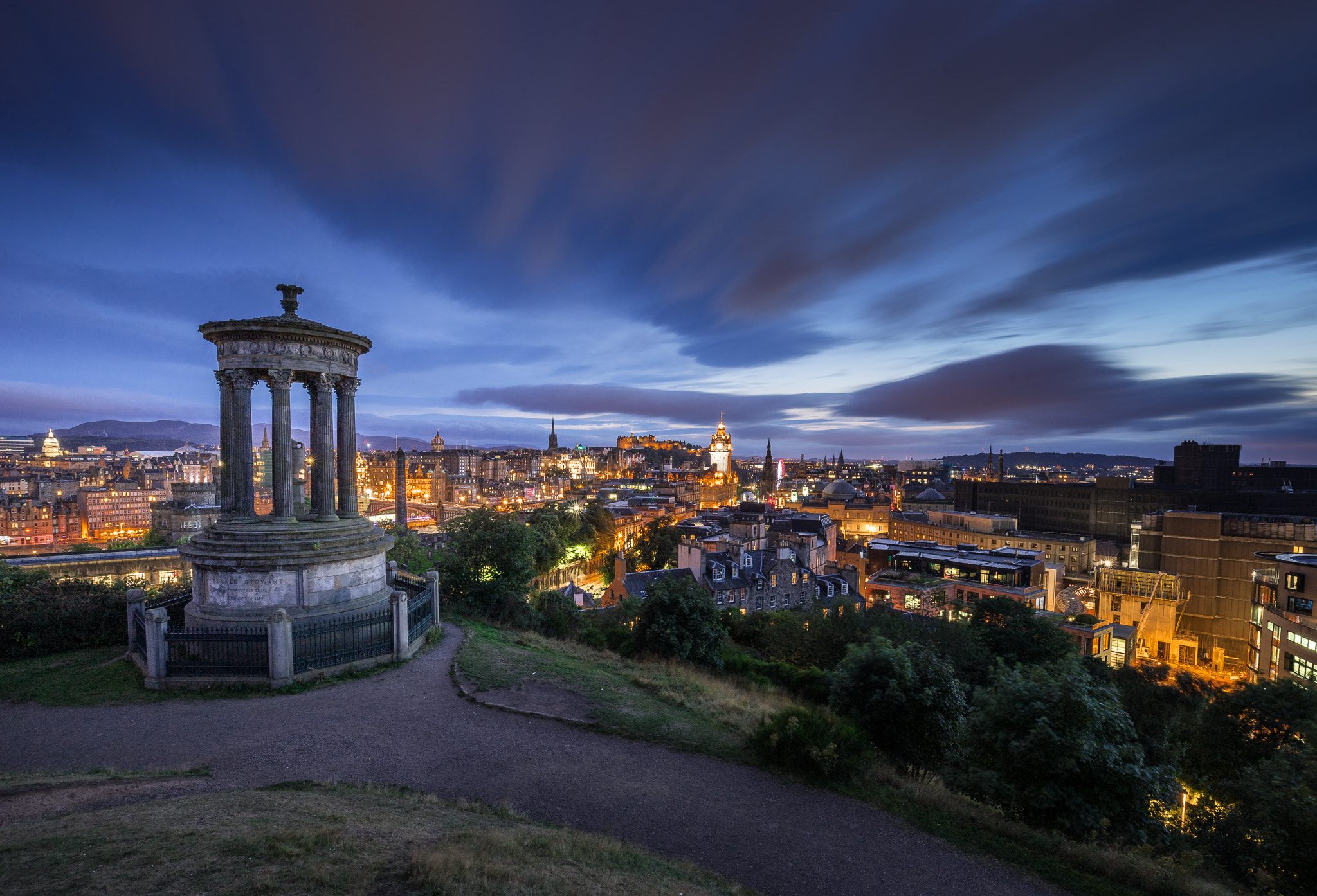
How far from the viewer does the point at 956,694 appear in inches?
482

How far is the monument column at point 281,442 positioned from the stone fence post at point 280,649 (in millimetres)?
3910

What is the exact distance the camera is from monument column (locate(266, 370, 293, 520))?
53.5ft

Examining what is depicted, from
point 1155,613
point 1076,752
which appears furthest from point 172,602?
point 1155,613

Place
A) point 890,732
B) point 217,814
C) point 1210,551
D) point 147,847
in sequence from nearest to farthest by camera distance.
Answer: point 147,847, point 217,814, point 890,732, point 1210,551

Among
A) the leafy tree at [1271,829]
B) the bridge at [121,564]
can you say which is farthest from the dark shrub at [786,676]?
the bridge at [121,564]

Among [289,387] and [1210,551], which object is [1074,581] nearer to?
[1210,551]

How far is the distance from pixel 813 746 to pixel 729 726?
2884mm

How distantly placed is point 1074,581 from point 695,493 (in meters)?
114

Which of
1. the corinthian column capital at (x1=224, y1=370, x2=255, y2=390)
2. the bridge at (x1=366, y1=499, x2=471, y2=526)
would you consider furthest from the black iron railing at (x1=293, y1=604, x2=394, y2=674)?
the bridge at (x1=366, y1=499, x2=471, y2=526)

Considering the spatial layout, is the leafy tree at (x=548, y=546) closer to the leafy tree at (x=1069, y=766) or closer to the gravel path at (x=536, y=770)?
the gravel path at (x=536, y=770)

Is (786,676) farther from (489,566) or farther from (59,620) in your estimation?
(59,620)

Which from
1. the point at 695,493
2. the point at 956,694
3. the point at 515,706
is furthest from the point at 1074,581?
the point at 695,493

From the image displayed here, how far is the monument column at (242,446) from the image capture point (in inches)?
655

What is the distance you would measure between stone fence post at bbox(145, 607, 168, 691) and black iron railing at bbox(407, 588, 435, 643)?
5.40 meters
